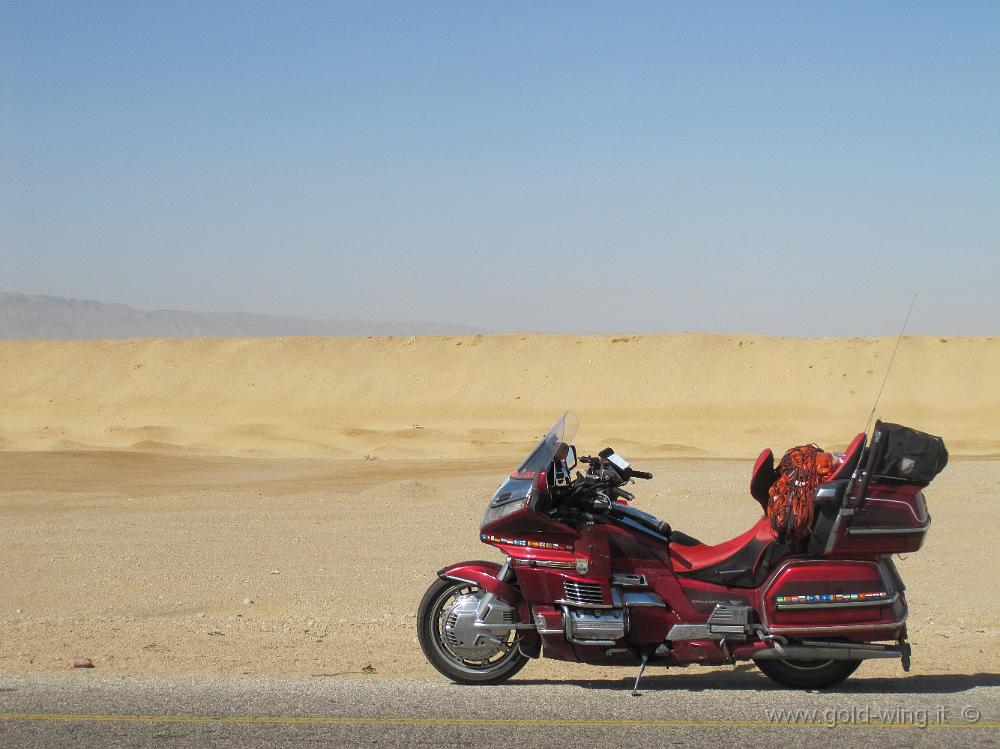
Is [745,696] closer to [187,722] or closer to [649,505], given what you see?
[187,722]

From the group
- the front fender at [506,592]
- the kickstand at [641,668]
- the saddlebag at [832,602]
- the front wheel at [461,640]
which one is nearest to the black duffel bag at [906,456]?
the saddlebag at [832,602]

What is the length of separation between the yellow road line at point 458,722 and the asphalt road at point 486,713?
11mm

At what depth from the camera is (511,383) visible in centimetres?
5816

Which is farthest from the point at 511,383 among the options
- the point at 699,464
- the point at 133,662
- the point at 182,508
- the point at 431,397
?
the point at 133,662

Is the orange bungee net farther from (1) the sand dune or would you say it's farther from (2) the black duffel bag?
(1) the sand dune

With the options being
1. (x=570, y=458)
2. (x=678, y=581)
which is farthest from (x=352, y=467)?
(x=678, y=581)

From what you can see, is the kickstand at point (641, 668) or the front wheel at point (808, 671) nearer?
the kickstand at point (641, 668)

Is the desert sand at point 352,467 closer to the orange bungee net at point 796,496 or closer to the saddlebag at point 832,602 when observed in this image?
the saddlebag at point 832,602

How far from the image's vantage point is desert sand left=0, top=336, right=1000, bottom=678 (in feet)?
31.6

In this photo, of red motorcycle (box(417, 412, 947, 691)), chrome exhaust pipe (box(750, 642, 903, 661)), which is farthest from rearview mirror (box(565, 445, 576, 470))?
chrome exhaust pipe (box(750, 642, 903, 661))

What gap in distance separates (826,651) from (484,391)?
50245 millimetres

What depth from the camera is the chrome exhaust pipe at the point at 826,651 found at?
6579mm

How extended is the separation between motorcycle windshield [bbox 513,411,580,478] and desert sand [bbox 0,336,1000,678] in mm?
1638

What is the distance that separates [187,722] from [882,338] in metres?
60.3
